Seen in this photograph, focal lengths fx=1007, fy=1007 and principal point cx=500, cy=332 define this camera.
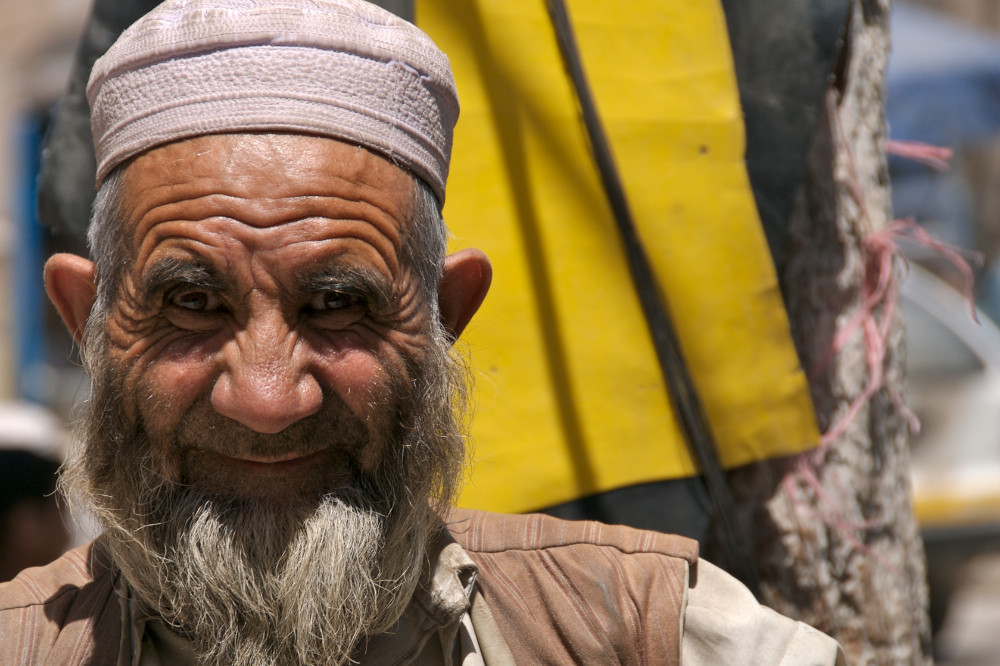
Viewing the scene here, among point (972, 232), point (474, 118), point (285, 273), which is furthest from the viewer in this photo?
point (972, 232)

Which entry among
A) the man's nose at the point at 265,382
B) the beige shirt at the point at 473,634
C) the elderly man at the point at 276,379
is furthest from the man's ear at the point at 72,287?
the beige shirt at the point at 473,634

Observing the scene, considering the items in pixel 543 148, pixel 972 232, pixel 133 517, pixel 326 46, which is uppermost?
pixel 326 46

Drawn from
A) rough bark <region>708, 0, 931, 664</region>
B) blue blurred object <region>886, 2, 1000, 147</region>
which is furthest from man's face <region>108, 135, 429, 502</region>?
blue blurred object <region>886, 2, 1000, 147</region>

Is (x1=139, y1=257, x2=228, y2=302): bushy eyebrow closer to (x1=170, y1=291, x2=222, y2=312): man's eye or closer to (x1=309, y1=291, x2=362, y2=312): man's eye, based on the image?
(x1=170, y1=291, x2=222, y2=312): man's eye

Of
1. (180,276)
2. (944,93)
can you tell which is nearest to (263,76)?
(180,276)

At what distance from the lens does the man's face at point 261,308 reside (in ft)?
4.56

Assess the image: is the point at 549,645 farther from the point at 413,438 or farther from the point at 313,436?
the point at 313,436

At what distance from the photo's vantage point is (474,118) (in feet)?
6.64

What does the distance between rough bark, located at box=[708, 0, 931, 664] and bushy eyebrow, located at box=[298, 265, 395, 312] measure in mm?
1017

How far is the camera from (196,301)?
4.75 ft

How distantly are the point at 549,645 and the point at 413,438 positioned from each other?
1.28ft

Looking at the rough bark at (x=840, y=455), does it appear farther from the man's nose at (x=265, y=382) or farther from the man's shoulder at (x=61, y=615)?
the man's shoulder at (x=61, y=615)

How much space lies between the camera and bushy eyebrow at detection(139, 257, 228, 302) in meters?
1.40

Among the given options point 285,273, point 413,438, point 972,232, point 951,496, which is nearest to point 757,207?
point 413,438
